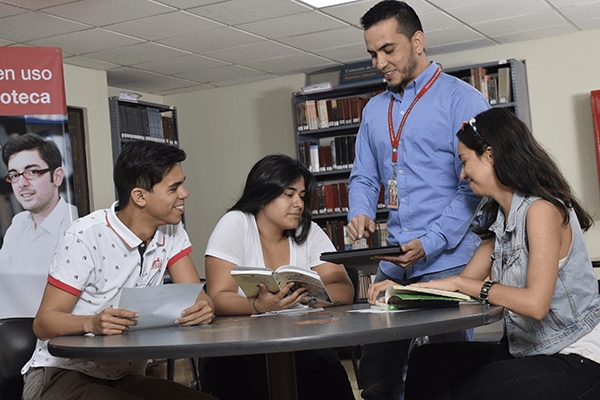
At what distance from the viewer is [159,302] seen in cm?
177

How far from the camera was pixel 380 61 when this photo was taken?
7.04 feet

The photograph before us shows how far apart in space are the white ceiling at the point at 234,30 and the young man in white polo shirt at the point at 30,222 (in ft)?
3.14

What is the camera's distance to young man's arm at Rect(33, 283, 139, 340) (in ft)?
5.56

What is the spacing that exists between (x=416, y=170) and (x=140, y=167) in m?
0.88

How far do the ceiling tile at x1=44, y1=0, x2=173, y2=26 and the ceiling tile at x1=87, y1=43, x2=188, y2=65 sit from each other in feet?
2.32

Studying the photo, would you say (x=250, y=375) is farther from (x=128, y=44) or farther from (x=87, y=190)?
(x=87, y=190)

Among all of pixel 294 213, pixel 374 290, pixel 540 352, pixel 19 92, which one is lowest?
pixel 540 352

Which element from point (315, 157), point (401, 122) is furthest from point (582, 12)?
point (401, 122)

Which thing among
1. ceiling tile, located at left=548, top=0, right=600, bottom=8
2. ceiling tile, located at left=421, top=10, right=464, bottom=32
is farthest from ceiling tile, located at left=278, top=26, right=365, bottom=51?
ceiling tile, located at left=548, top=0, right=600, bottom=8

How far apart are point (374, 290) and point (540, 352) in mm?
465

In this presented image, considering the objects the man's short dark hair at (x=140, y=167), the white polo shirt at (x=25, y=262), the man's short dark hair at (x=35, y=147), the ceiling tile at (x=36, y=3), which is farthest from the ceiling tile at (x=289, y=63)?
the man's short dark hair at (x=140, y=167)

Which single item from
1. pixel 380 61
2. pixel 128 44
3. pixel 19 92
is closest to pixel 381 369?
pixel 380 61

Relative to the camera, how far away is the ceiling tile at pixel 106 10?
13.6 ft

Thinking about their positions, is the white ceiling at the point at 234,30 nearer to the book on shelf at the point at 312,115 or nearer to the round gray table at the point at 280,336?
the book on shelf at the point at 312,115
